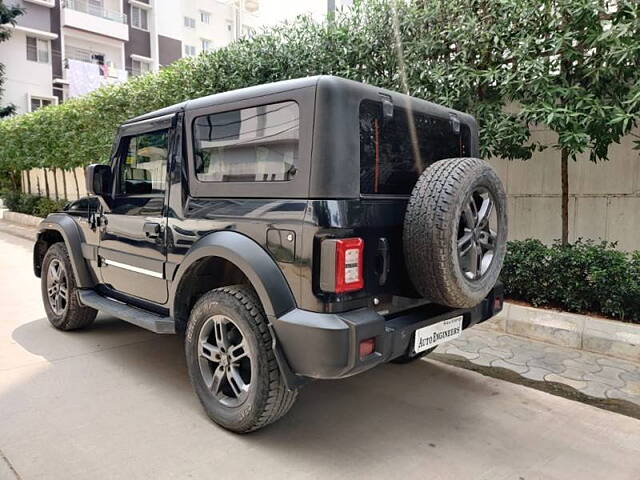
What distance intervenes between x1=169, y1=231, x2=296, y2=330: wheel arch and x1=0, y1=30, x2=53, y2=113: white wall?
96.6 feet

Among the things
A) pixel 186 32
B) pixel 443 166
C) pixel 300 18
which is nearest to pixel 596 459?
pixel 443 166

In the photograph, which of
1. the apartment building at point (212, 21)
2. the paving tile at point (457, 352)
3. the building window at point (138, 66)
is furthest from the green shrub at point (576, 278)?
the apartment building at point (212, 21)

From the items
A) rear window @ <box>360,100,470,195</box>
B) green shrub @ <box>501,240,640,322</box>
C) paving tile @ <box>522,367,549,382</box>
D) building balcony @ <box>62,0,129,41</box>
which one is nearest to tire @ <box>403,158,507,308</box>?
rear window @ <box>360,100,470,195</box>

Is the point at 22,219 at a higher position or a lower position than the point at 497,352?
higher

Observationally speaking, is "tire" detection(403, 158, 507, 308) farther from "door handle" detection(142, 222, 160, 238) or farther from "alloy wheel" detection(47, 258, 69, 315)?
"alloy wheel" detection(47, 258, 69, 315)

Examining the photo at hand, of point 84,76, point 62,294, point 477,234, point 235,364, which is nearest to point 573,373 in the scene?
point 477,234

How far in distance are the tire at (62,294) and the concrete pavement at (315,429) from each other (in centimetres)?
56

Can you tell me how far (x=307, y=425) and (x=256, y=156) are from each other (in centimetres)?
166

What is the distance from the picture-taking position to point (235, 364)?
284 cm

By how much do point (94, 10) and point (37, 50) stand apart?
4.44 metres

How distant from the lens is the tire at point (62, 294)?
448 centimetres

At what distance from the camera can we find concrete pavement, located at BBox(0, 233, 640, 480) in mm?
2504

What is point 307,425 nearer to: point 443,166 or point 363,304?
point 363,304

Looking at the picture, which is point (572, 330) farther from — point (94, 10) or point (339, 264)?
point (94, 10)
